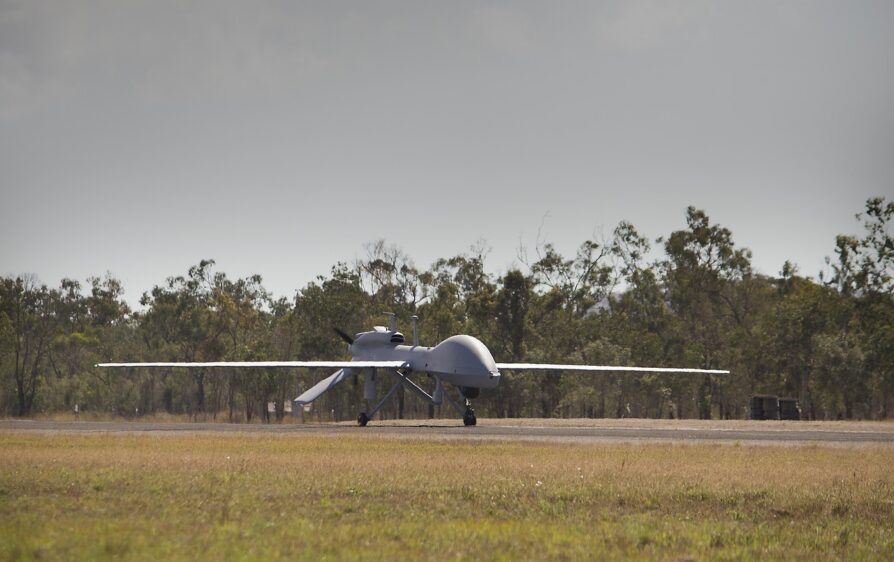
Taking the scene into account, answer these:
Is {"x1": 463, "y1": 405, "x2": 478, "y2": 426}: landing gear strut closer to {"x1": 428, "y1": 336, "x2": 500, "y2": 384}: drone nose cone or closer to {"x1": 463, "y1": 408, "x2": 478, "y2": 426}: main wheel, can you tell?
{"x1": 463, "y1": 408, "x2": 478, "y2": 426}: main wheel

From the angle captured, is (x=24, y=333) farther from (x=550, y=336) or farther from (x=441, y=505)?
(x=441, y=505)

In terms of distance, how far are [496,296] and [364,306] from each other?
13554 mm

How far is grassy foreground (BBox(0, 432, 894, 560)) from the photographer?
46.3 feet

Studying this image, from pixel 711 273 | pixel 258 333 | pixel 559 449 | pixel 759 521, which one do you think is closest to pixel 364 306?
pixel 258 333

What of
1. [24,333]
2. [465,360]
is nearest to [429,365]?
[465,360]

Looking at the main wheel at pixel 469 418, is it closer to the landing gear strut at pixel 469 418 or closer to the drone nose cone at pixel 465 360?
the landing gear strut at pixel 469 418

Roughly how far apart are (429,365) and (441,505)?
35.3 m

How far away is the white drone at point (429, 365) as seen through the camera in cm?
5116

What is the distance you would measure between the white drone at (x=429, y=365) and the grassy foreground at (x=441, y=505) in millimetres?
20293

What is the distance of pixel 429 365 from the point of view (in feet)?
177

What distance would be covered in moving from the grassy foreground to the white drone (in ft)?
66.6

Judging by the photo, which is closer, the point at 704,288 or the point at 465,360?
the point at 465,360

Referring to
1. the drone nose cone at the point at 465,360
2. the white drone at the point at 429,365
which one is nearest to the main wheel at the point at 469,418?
the white drone at the point at 429,365

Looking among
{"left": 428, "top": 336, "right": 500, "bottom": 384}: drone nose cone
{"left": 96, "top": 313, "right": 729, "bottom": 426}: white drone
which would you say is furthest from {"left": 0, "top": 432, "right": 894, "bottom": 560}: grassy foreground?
{"left": 96, "top": 313, "right": 729, "bottom": 426}: white drone
